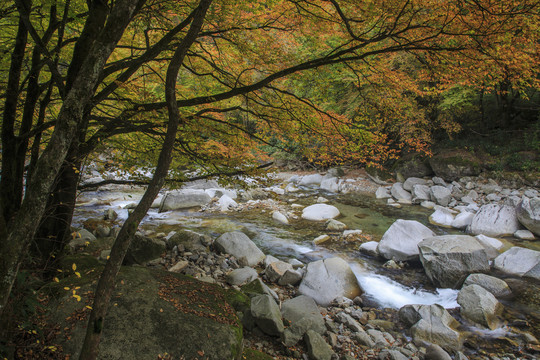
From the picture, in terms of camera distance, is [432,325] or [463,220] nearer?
[432,325]

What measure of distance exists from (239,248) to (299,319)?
278 cm

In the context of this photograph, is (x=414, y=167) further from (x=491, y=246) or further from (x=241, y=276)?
(x=241, y=276)

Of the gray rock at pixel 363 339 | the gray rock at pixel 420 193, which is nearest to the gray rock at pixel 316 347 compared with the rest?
the gray rock at pixel 363 339

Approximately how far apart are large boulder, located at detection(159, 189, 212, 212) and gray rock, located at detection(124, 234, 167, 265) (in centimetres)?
530

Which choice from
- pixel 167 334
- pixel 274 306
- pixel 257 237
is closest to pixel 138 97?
pixel 167 334

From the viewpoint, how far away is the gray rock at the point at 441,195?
12617 mm

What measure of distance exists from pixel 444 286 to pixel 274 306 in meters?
4.00

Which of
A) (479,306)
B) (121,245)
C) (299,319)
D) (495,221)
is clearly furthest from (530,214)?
(121,245)

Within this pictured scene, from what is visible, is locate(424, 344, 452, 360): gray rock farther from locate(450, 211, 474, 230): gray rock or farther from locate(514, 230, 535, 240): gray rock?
locate(450, 211, 474, 230): gray rock

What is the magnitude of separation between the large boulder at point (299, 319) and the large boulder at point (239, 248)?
205 centimetres

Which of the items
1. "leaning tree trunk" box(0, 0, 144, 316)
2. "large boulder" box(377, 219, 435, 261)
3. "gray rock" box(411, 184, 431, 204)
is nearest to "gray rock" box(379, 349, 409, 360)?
"large boulder" box(377, 219, 435, 261)

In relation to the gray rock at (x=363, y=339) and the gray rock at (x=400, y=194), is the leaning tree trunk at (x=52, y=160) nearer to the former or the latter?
the gray rock at (x=363, y=339)

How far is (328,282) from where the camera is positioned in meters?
5.61

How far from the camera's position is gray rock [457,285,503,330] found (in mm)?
4793
